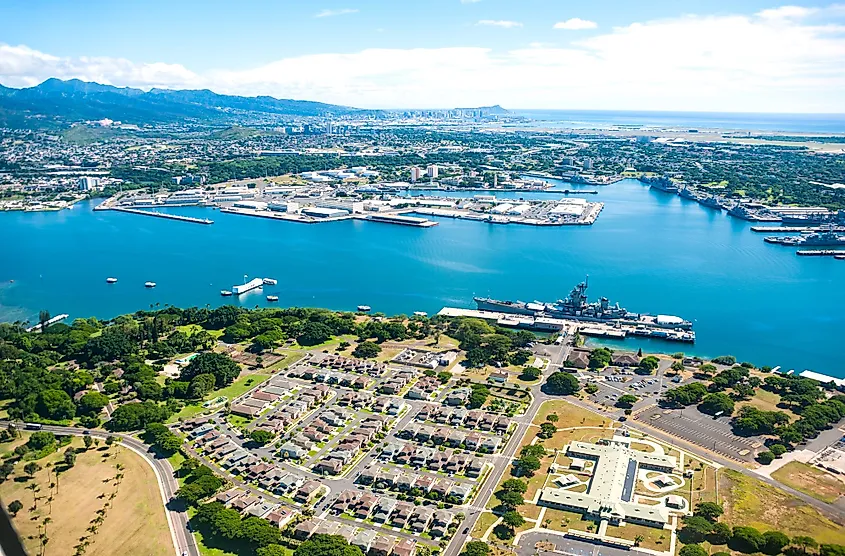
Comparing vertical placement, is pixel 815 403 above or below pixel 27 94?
below

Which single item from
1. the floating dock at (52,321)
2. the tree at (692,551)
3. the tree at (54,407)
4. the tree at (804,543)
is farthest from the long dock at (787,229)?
the tree at (54,407)

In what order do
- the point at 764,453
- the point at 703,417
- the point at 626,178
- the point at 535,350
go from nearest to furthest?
the point at 764,453 < the point at 703,417 < the point at 535,350 < the point at 626,178

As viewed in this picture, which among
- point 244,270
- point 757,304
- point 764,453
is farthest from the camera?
point 244,270

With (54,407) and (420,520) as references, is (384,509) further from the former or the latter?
(54,407)

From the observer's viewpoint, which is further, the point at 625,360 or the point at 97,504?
the point at 625,360

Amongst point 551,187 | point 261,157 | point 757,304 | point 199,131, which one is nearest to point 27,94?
point 199,131

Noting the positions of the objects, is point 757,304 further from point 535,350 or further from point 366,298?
point 366,298

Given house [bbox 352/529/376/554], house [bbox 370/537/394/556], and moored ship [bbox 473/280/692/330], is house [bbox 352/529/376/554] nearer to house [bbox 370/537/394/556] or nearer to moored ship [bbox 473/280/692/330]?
house [bbox 370/537/394/556]

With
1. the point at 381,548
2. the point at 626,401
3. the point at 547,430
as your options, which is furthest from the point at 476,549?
the point at 626,401
